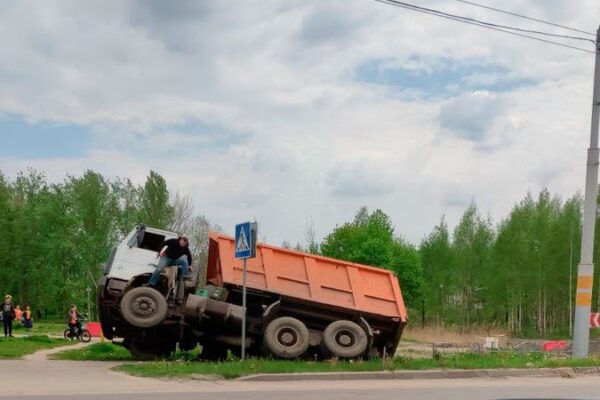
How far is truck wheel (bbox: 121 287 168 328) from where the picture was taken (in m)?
16.7

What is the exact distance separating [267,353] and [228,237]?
2805mm

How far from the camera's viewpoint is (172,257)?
1730 cm

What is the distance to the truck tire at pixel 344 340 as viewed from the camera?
55.0 ft

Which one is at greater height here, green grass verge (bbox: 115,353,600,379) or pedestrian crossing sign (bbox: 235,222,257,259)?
pedestrian crossing sign (bbox: 235,222,257,259)

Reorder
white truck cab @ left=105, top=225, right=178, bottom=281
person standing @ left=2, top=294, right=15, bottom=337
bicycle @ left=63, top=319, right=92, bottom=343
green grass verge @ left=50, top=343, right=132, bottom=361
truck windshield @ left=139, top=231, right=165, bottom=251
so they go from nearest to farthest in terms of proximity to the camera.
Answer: white truck cab @ left=105, top=225, right=178, bottom=281, truck windshield @ left=139, top=231, right=165, bottom=251, green grass verge @ left=50, top=343, right=132, bottom=361, person standing @ left=2, top=294, right=15, bottom=337, bicycle @ left=63, top=319, right=92, bottom=343

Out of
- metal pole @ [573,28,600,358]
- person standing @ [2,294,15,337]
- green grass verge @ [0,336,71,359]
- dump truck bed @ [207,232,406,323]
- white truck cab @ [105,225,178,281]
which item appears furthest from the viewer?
person standing @ [2,294,15,337]

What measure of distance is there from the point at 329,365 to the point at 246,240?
9.90 ft

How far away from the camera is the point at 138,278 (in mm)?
17562

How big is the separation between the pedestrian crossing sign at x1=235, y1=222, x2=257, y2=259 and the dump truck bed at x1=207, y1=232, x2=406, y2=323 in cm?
170

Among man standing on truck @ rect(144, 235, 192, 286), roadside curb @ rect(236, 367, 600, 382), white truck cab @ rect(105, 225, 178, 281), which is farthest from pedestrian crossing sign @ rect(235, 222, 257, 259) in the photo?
white truck cab @ rect(105, 225, 178, 281)

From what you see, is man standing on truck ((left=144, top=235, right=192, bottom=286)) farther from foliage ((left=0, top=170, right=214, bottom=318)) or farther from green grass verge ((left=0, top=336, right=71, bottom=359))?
foliage ((left=0, top=170, right=214, bottom=318))

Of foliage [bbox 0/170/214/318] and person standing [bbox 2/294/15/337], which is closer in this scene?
person standing [bbox 2/294/15/337]

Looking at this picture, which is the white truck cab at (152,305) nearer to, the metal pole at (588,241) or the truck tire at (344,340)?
the truck tire at (344,340)

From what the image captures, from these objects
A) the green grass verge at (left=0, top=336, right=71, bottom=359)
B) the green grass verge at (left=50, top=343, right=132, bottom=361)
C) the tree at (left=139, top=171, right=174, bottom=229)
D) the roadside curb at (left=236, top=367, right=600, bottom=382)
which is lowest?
the green grass verge at (left=0, top=336, right=71, bottom=359)
